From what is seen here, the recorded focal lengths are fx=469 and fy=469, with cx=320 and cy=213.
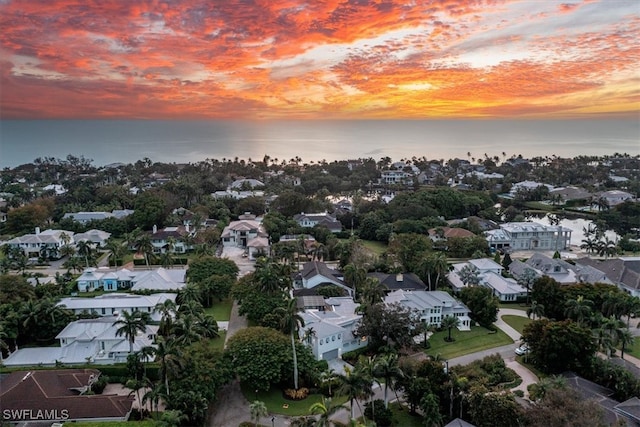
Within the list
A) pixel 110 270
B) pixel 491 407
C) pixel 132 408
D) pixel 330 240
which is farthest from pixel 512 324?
pixel 110 270

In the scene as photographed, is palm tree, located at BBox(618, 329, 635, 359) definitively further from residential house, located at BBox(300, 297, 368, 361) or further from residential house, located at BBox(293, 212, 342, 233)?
residential house, located at BBox(293, 212, 342, 233)

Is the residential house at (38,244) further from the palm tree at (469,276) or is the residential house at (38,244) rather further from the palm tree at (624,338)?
the palm tree at (624,338)

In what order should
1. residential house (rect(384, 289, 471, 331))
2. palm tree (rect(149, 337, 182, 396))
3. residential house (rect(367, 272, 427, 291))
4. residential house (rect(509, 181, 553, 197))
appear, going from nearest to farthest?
palm tree (rect(149, 337, 182, 396)) → residential house (rect(384, 289, 471, 331)) → residential house (rect(367, 272, 427, 291)) → residential house (rect(509, 181, 553, 197))

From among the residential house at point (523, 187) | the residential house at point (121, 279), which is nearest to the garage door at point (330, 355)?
the residential house at point (121, 279)

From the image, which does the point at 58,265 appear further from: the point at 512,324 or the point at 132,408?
the point at 512,324

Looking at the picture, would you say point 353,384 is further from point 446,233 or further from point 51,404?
point 446,233

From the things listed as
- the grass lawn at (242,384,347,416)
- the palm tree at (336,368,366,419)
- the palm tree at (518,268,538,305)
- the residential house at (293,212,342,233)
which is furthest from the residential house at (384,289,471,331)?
the residential house at (293,212,342,233)
